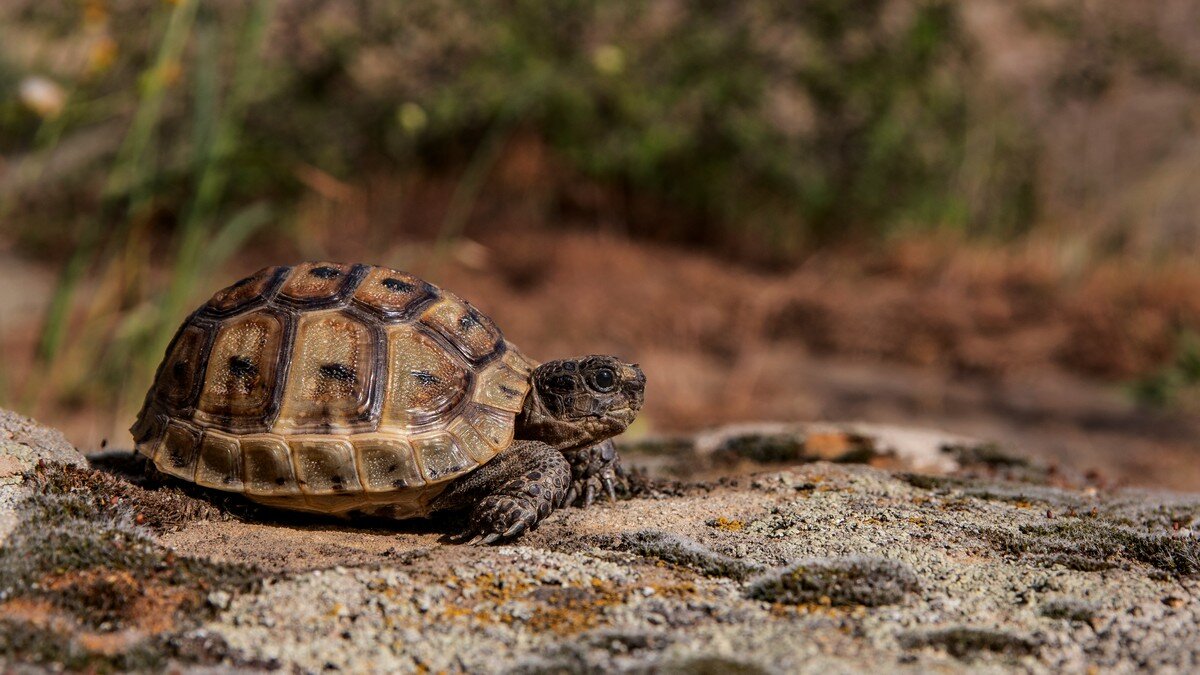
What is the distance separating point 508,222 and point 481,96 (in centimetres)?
142

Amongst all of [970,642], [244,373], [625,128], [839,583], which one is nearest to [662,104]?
[625,128]

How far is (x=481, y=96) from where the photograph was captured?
10133 millimetres

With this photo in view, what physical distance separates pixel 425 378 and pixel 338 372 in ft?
0.88

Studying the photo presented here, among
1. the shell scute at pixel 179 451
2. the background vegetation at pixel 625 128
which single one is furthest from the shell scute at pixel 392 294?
the background vegetation at pixel 625 128

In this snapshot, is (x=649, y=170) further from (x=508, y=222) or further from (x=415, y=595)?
(x=415, y=595)

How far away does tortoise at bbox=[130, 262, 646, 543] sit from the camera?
128 inches

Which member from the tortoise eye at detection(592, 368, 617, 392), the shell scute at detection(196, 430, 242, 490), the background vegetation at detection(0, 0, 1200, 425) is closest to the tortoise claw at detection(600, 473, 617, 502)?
the tortoise eye at detection(592, 368, 617, 392)

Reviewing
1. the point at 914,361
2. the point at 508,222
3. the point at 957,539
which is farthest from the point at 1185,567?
the point at 508,222

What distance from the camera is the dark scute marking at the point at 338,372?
3.35 metres

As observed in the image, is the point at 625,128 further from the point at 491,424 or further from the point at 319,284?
the point at 491,424

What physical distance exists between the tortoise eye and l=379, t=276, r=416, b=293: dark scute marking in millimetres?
679

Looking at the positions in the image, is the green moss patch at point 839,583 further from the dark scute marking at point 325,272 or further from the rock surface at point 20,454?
the rock surface at point 20,454

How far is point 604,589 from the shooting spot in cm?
276

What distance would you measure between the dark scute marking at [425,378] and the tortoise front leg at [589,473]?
1.84 ft
